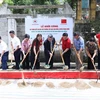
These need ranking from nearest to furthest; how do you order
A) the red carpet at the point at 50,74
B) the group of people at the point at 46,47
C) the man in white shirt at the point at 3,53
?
the red carpet at the point at 50,74, the man in white shirt at the point at 3,53, the group of people at the point at 46,47

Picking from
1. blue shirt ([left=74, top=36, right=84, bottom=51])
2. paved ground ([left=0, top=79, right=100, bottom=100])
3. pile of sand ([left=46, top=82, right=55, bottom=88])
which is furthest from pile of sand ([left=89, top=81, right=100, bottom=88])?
blue shirt ([left=74, top=36, right=84, bottom=51])

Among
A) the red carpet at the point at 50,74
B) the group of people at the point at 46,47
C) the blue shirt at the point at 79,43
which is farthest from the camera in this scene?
the blue shirt at the point at 79,43

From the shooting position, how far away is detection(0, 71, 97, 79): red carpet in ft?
29.7

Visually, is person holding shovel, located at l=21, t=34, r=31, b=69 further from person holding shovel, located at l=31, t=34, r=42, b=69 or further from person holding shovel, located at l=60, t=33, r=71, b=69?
person holding shovel, located at l=60, t=33, r=71, b=69

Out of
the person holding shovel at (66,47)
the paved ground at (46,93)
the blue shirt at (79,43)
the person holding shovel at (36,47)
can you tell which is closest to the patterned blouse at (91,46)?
the blue shirt at (79,43)

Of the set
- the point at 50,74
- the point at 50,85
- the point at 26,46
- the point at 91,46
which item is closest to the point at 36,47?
the point at 26,46

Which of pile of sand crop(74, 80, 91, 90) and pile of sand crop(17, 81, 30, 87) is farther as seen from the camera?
pile of sand crop(17, 81, 30, 87)

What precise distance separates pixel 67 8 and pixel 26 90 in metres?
4.31

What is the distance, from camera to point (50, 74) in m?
9.11

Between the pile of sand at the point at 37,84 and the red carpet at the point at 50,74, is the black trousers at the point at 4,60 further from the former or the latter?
the pile of sand at the point at 37,84

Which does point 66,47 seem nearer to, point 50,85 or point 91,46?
point 91,46

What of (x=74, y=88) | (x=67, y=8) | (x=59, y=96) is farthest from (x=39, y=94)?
(x=67, y=8)

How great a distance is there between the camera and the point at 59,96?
24.5 ft

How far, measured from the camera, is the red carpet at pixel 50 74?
29.7 feet
